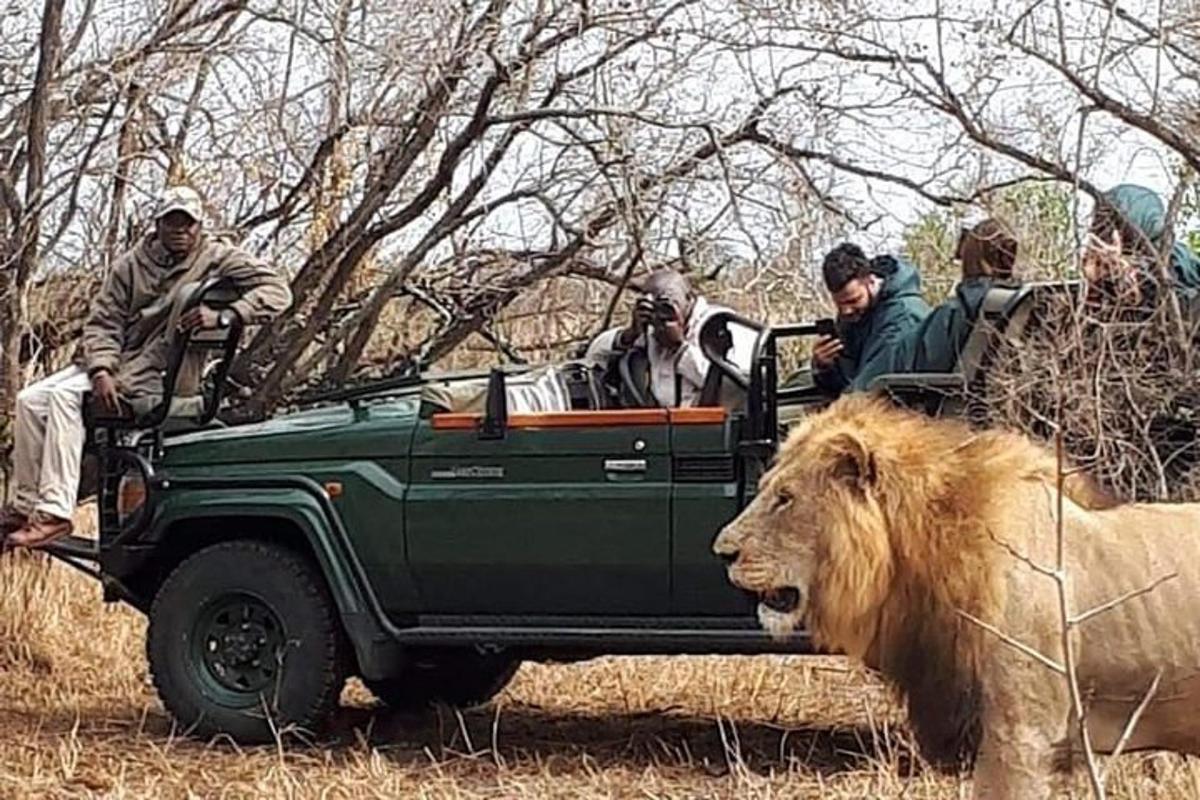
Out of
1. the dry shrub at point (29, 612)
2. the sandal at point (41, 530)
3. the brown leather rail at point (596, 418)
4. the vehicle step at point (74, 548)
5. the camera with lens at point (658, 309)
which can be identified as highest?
the camera with lens at point (658, 309)

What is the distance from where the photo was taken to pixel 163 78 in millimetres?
10000

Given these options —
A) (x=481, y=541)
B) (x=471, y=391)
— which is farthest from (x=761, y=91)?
(x=481, y=541)

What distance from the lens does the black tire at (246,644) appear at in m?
7.81

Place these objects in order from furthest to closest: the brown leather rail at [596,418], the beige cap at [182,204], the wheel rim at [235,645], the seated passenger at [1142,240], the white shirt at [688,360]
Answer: the beige cap at [182,204], the wheel rim at [235,645], the white shirt at [688,360], the brown leather rail at [596,418], the seated passenger at [1142,240]

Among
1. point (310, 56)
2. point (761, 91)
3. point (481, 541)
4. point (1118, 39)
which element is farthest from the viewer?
point (310, 56)

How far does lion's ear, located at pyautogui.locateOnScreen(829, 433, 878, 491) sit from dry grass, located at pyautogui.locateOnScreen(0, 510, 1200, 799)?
123cm

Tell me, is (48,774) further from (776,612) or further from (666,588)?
(776,612)

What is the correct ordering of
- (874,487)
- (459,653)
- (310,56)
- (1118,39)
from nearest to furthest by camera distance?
(874,487) → (1118,39) → (459,653) → (310,56)

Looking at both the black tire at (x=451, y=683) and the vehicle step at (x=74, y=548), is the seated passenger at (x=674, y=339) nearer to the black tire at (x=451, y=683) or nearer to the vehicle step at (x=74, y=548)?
the black tire at (x=451, y=683)

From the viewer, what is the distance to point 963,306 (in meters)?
6.87

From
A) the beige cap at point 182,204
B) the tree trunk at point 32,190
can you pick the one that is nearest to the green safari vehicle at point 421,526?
the beige cap at point 182,204

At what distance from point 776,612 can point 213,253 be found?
3859 millimetres

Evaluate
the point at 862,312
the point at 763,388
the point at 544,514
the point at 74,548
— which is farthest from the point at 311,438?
the point at 862,312

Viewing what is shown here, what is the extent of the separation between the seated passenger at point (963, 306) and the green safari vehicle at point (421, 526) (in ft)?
0.73
